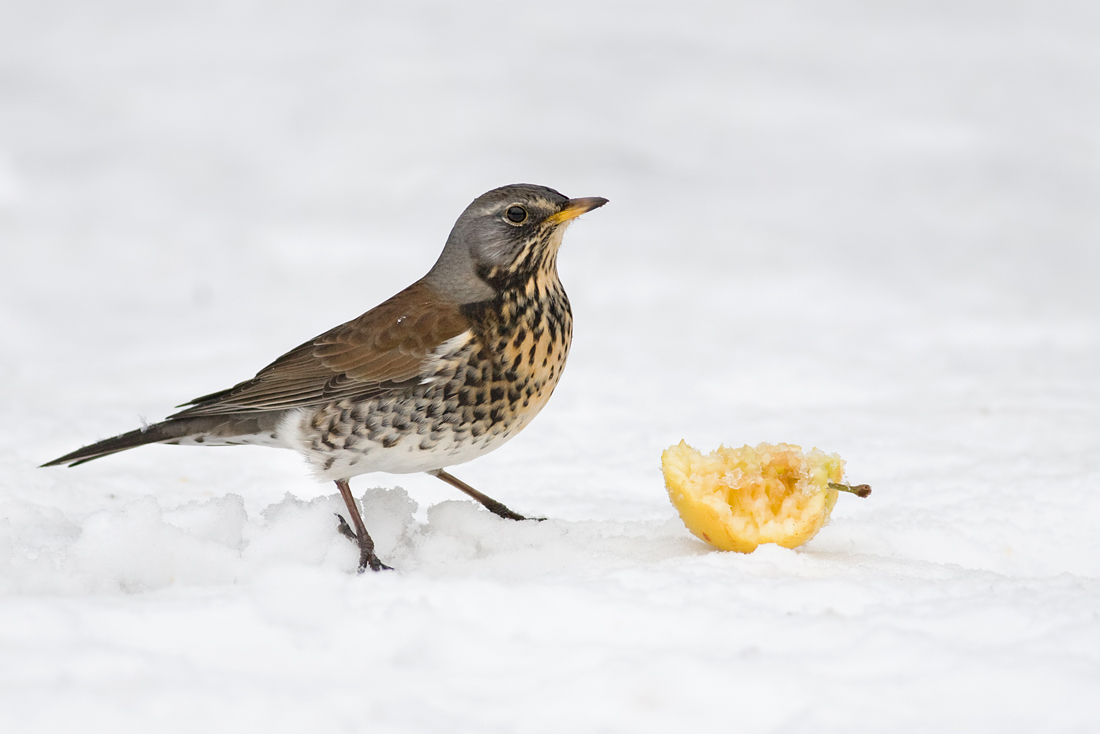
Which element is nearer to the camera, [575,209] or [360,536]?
[360,536]

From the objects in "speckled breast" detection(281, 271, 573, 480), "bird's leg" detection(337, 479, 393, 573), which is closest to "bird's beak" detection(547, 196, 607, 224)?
"speckled breast" detection(281, 271, 573, 480)

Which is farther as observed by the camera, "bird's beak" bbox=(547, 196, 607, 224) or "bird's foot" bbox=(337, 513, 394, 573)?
"bird's beak" bbox=(547, 196, 607, 224)

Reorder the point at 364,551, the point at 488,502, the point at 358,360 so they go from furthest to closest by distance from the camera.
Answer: the point at 488,502, the point at 358,360, the point at 364,551

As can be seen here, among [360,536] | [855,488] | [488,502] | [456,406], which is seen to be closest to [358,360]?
[456,406]

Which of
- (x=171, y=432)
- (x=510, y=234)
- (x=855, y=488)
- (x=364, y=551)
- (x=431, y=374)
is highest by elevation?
(x=510, y=234)

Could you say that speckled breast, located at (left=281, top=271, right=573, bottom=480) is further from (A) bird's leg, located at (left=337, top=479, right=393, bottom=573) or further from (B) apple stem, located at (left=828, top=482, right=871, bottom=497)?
(B) apple stem, located at (left=828, top=482, right=871, bottom=497)

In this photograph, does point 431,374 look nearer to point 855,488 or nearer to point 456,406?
point 456,406
